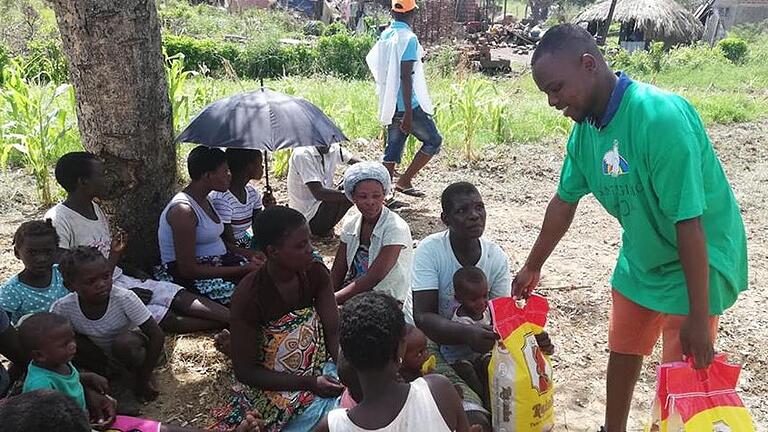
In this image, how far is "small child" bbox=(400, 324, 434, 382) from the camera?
2.21m

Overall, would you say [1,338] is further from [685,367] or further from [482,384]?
[685,367]

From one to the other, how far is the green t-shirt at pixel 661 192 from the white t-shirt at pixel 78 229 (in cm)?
232

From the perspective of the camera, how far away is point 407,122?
5562 millimetres

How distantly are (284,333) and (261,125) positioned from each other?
152 cm

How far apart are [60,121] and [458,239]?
383 cm

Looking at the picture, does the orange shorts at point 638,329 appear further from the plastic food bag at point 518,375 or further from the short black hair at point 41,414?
the short black hair at point 41,414

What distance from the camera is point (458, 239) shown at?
9.24 feet

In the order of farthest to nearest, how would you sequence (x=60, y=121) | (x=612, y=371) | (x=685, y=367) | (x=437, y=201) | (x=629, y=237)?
(x=437, y=201) → (x=60, y=121) → (x=612, y=371) → (x=629, y=237) → (x=685, y=367)

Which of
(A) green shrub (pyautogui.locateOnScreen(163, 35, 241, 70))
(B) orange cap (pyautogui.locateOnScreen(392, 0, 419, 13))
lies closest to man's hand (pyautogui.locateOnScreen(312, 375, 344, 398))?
(B) orange cap (pyautogui.locateOnScreen(392, 0, 419, 13))

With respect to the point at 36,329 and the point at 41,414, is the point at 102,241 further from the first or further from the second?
the point at 41,414

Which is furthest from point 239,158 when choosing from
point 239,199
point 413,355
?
point 413,355

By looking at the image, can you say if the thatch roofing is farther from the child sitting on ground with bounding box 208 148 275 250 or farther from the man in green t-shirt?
the man in green t-shirt

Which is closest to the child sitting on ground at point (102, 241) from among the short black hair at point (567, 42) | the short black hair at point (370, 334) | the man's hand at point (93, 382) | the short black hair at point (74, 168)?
the short black hair at point (74, 168)

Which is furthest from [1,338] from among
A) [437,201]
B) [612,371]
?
[437,201]
